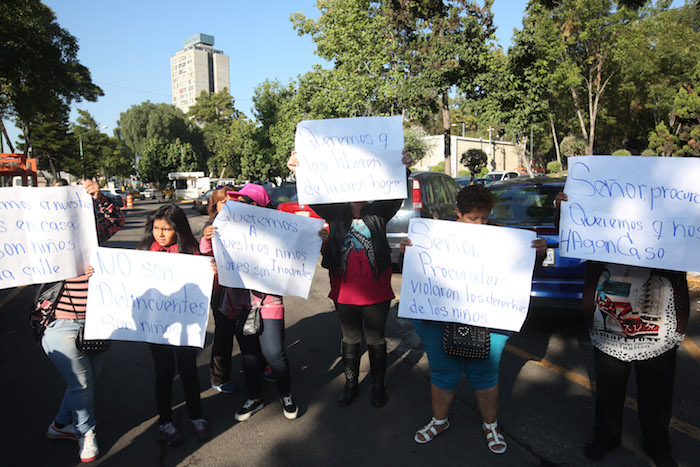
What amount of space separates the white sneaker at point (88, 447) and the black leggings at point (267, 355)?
3.36 ft

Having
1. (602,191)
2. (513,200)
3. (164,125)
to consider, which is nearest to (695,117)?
(513,200)

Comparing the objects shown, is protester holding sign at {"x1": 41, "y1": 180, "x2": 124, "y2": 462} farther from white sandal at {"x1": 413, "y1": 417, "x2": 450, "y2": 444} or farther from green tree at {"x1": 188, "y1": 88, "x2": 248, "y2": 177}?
green tree at {"x1": 188, "y1": 88, "x2": 248, "y2": 177}

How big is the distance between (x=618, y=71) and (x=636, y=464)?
3657 centimetres

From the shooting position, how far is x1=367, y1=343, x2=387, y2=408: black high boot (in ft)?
11.3

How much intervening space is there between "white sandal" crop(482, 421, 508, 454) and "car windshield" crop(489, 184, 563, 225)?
2702mm

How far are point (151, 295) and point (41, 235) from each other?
28.5 inches

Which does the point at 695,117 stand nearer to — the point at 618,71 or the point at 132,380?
the point at 618,71

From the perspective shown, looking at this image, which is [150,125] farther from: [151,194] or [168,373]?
[168,373]

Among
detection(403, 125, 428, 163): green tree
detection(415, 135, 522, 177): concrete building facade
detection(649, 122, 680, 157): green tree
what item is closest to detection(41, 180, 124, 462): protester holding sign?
detection(403, 125, 428, 163): green tree

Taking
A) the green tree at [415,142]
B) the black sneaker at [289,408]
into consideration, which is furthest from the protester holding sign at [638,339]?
the green tree at [415,142]

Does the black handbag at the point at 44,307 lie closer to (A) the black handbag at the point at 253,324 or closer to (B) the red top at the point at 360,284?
(A) the black handbag at the point at 253,324

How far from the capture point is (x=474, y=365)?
2783mm

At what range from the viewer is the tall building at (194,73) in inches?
6407

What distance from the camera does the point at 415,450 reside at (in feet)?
9.59
